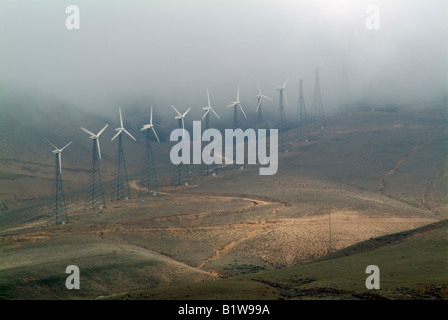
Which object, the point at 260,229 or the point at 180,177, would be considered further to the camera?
the point at 180,177

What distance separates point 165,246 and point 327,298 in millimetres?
38591

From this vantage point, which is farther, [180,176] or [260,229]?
[180,176]

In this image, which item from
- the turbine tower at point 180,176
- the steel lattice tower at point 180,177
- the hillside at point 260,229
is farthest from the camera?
the steel lattice tower at point 180,177

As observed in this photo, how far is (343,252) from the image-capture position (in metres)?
66.9

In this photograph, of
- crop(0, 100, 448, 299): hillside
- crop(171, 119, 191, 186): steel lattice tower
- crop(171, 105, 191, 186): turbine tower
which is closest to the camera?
crop(0, 100, 448, 299): hillside

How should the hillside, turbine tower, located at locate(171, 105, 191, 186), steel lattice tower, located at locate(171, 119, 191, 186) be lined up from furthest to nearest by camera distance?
1. steel lattice tower, located at locate(171, 119, 191, 186)
2. turbine tower, located at locate(171, 105, 191, 186)
3. the hillside

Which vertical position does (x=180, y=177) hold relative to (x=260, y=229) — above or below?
above

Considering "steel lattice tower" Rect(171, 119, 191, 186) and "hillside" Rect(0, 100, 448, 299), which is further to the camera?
"steel lattice tower" Rect(171, 119, 191, 186)

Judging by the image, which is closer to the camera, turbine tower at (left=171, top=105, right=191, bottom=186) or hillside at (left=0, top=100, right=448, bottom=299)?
hillside at (left=0, top=100, right=448, bottom=299)

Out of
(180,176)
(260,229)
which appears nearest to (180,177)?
(180,176)

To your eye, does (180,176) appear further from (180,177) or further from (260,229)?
(260,229)

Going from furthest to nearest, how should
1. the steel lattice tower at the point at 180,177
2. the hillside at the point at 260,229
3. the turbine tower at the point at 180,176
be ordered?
the steel lattice tower at the point at 180,177, the turbine tower at the point at 180,176, the hillside at the point at 260,229

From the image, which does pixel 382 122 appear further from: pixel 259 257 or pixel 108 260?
pixel 108 260
